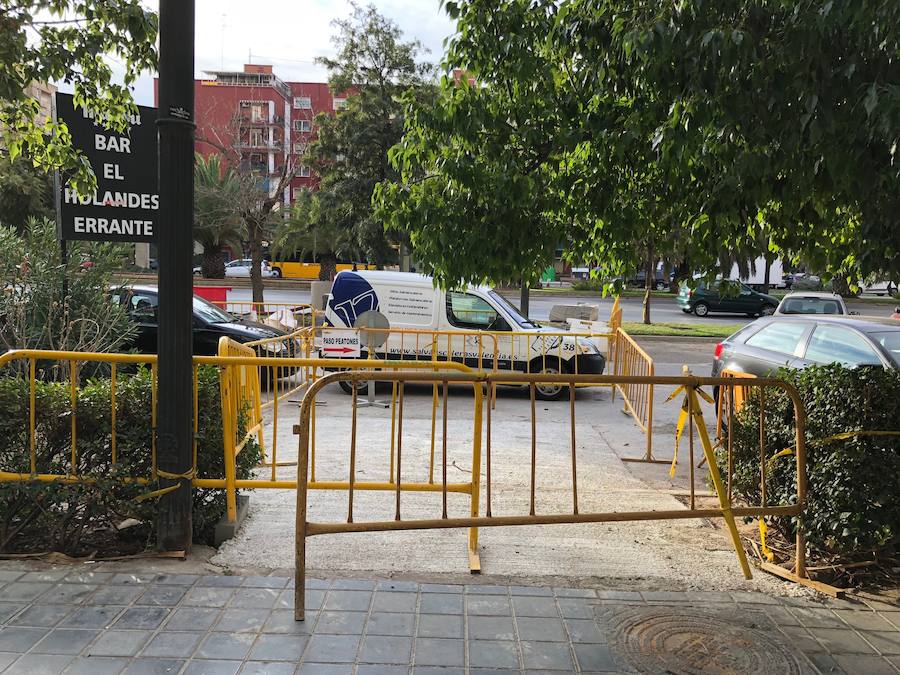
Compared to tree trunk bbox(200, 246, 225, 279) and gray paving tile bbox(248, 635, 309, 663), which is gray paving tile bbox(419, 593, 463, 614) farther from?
tree trunk bbox(200, 246, 225, 279)

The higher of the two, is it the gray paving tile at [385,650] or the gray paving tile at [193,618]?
the gray paving tile at [193,618]

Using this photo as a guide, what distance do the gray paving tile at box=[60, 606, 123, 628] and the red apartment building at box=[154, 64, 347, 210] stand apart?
321 cm

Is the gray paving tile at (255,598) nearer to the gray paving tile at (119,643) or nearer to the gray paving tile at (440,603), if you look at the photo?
the gray paving tile at (119,643)

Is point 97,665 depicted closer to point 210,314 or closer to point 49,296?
point 49,296

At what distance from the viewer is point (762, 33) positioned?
12.4 feet

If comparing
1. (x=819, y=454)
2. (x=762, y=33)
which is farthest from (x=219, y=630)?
(x=762, y=33)

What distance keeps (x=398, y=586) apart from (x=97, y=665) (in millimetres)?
1523

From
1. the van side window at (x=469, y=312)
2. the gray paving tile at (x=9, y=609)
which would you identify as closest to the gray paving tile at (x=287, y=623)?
the gray paving tile at (x=9, y=609)

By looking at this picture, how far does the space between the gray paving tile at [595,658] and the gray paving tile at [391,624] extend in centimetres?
80

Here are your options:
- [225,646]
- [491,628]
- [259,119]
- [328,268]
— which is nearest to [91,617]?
[225,646]

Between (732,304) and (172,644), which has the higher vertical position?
(732,304)

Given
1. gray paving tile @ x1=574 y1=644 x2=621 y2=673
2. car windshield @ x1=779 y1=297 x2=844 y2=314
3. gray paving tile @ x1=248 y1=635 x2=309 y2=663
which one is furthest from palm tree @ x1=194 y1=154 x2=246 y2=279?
gray paving tile @ x1=574 y1=644 x2=621 y2=673

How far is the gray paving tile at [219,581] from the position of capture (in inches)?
160

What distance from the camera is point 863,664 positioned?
3424 mm
